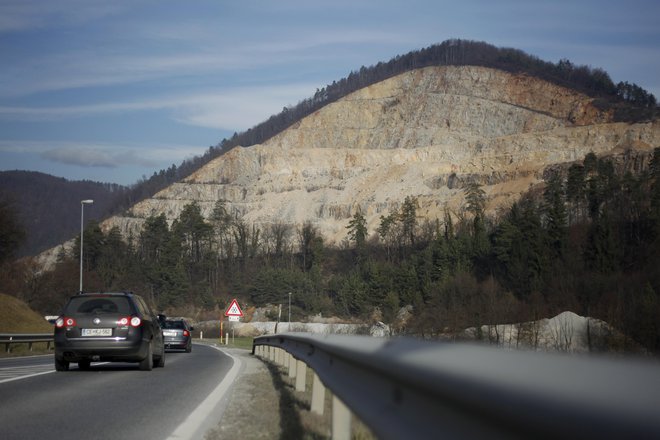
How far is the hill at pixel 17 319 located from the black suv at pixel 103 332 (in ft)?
105

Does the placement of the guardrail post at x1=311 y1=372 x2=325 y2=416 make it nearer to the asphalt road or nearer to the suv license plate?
the asphalt road

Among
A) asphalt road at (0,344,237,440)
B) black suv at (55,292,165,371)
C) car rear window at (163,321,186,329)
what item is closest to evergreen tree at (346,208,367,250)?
car rear window at (163,321,186,329)

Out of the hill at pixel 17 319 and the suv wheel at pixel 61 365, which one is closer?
the suv wheel at pixel 61 365

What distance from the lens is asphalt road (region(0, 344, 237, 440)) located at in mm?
8406

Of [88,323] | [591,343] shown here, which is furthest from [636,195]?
[88,323]

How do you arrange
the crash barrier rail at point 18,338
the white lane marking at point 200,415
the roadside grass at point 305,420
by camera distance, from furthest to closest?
the crash barrier rail at point 18,338, the white lane marking at point 200,415, the roadside grass at point 305,420

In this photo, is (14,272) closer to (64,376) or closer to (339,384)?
(64,376)

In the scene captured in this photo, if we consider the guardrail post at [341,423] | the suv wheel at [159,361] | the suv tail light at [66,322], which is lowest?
the suv wheel at [159,361]

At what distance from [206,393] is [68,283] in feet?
286

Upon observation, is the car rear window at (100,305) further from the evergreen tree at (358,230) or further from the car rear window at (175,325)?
the evergreen tree at (358,230)

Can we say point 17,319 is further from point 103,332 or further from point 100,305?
point 103,332

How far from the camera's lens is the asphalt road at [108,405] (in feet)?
27.6

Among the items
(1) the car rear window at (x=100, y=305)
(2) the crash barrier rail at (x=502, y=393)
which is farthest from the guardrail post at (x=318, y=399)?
(1) the car rear window at (x=100, y=305)

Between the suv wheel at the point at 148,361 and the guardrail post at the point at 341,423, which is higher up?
the guardrail post at the point at 341,423
